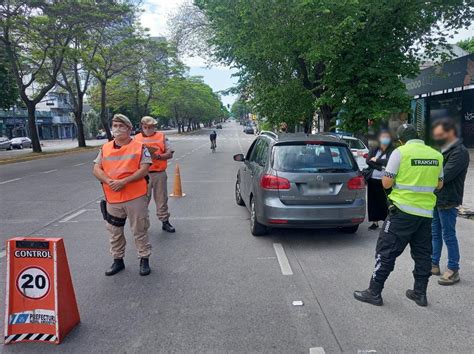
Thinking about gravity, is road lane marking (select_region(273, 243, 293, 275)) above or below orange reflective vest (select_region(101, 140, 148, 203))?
below

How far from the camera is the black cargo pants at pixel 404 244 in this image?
3.44 meters

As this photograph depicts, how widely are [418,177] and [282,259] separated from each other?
2129 millimetres

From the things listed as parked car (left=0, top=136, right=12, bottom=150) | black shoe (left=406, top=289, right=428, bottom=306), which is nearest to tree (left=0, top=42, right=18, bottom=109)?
parked car (left=0, top=136, right=12, bottom=150)

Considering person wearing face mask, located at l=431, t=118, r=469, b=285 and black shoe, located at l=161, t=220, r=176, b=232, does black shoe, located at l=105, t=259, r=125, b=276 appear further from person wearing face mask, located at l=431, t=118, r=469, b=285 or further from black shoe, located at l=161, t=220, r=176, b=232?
person wearing face mask, located at l=431, t=118, r=469, b=285

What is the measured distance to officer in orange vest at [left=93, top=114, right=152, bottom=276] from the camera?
4.13m

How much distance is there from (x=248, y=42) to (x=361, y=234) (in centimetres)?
1015

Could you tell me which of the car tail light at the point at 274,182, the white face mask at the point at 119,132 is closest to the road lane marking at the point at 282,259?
the car tail light at the point at 274,182

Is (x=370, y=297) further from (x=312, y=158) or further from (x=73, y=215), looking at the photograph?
(x=73, y=215)

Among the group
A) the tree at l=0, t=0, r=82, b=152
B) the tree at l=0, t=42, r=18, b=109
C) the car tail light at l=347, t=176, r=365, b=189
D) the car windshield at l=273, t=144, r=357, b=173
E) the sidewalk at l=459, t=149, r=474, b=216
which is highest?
the tree at l=0, t=0, r=82, b=152

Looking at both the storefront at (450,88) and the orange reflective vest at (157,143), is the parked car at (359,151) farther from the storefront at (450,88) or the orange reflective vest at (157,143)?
the orange reflective vest at (157,143)

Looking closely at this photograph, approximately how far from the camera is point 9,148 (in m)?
36.1

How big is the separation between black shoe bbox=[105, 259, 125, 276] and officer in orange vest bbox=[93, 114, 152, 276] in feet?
0.13

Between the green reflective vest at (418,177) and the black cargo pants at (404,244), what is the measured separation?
89 millimetres

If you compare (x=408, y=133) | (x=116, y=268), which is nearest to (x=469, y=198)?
(x=408, y=133)
